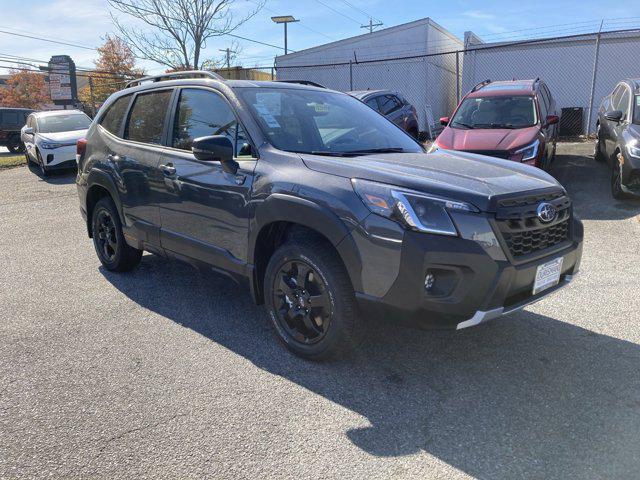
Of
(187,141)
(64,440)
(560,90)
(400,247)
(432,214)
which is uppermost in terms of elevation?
(560,90)

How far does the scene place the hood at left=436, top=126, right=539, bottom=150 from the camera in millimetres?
7676

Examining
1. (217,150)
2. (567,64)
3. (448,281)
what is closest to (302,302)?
(448,281)

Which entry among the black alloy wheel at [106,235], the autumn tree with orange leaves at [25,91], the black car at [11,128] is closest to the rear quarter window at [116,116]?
the black alloy wheel at [106,235]

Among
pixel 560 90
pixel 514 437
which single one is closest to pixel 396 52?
pixel 560 90

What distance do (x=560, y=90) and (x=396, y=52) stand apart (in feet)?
21.7

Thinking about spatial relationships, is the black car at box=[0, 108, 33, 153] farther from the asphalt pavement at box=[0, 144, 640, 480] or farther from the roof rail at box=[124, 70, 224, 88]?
the asphalt pavement at box=[0, 144, 640, 480]

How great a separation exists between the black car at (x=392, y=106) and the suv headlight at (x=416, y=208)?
827cm

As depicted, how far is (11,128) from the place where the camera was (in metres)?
21.8

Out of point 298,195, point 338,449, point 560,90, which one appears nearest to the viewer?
point 338,449

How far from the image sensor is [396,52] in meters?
21.2

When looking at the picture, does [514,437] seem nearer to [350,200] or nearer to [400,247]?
[400,247]

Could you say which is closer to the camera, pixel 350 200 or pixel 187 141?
pixel 350 200

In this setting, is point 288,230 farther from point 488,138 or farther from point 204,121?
point 488,138

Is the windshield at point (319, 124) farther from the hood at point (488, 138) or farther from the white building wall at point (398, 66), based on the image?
the white building wall at point (398, 66)
